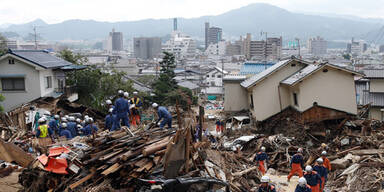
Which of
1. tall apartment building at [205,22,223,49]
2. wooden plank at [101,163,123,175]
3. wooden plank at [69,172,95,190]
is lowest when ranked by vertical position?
wooden plank at [69,172,95,190]

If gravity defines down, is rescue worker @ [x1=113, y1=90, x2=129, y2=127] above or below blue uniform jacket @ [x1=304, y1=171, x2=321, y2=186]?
above

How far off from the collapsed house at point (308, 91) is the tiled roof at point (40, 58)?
1409cm

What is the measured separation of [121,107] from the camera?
1324cm

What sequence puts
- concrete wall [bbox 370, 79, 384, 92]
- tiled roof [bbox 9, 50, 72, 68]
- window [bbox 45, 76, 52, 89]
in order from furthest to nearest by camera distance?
concrete wall [bbox 370, 79, 384, 92], window [bbox 45, 76, 52, 89], tiled roof [bbox 9, 50, 72, 68]

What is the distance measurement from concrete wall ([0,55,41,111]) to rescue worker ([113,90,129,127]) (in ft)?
36.6

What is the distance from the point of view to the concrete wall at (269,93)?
22.8m

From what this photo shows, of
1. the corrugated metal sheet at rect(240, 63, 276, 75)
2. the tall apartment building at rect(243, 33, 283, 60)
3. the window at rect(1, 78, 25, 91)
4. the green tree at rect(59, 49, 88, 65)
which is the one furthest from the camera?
the tall apartment building at rect(243, 33, 283, 60)

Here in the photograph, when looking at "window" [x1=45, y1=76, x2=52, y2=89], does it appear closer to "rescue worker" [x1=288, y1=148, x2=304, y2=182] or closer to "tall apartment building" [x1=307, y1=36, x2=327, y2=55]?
"rescue worker" [x1=288, y1=148, x2=304, y2=182]

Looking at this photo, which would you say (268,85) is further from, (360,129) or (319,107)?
(360,129)

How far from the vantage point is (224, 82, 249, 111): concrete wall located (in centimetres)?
2659

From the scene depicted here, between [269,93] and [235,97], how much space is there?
14.4 ft

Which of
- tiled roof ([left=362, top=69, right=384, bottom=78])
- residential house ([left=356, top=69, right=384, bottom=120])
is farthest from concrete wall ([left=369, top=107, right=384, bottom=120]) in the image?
tiled roof ([left=362, top=69, right=384, bottom=78])

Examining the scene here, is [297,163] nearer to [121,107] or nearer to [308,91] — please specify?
[121,107]

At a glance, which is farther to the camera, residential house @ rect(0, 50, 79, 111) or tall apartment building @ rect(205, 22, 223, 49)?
tall apartment building @ rect(205, 22, 223, 49)
